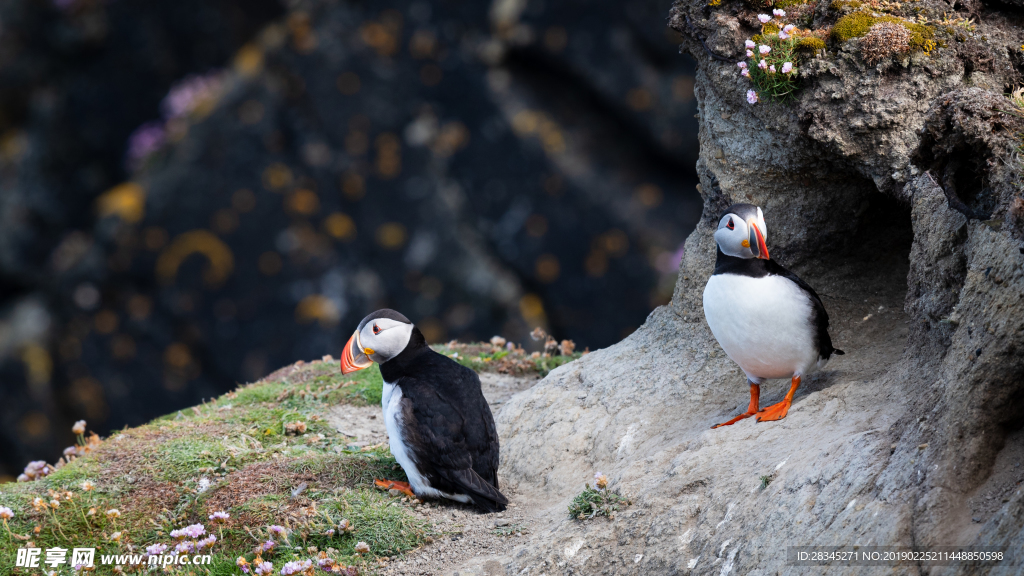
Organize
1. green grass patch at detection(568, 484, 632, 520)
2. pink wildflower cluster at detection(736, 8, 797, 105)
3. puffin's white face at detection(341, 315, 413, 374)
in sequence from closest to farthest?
green grass patch at detection(568, 484, 632, 520) → pink wildflower cluster at detection(736, 8, 797, 105) → puffin's white face at detection(341, 315, 413, 374)

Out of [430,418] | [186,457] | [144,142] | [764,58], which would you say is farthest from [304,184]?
[764,58]

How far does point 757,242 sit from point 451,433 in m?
2.24

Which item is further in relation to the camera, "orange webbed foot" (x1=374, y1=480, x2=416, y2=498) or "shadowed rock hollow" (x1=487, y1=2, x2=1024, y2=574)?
"orange webbed foot" (x1=374, y1=480, x2=416, y2=498)

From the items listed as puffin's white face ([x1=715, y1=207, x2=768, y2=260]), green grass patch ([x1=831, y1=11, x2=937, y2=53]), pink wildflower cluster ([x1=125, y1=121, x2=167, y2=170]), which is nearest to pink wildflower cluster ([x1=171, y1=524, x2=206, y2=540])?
puffin's white face ([x1=715, y1=207, x2=768, y2=260])

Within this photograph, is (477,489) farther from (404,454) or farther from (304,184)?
(304,184)

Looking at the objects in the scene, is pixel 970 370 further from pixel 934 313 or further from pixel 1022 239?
pixel 934 313

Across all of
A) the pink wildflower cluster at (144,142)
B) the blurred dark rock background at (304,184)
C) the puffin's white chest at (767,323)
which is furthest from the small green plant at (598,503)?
the pink wildflower cluster at (144,142)

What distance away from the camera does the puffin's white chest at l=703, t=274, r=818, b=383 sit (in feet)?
15.5

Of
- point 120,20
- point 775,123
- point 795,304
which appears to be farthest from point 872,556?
point 120,20

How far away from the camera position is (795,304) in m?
4.74

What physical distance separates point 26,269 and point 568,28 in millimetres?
9588

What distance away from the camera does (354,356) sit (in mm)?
5484

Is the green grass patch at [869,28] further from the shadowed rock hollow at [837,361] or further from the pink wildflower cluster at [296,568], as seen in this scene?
the pink wildflower cluster at [296,568]

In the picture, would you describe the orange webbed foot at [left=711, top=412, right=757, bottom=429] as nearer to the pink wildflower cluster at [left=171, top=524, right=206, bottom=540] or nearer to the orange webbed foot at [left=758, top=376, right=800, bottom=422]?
the orange webbed foot at [left=758, top=376, right=800, bottom=422]
